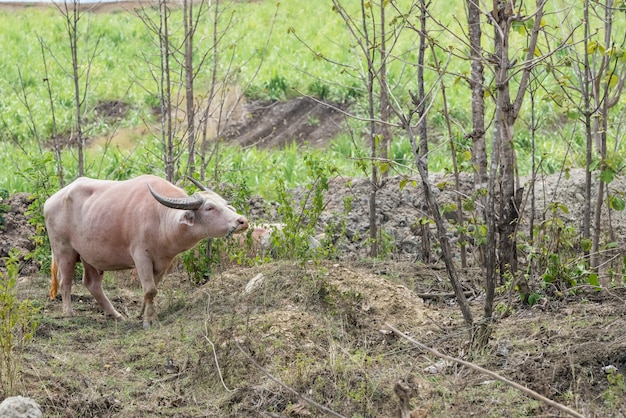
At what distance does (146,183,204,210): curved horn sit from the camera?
8.11 metres

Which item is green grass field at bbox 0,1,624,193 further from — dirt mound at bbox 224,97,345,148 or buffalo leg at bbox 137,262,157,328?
buffalo leg at bbox 137,262,157,328

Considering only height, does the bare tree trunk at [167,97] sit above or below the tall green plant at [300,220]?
above

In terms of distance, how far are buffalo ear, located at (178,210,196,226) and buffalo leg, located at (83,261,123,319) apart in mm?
1218

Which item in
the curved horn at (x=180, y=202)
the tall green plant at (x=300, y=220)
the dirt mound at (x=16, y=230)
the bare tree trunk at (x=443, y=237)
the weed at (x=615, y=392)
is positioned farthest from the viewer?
the dirt mound at (x=16, y=230)

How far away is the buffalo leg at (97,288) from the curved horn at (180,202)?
4.25 feet

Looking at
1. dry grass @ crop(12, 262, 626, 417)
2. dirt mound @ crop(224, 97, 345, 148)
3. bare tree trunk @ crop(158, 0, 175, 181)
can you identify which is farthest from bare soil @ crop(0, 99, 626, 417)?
dirt mound @ crop(224, 97, 345, 148)

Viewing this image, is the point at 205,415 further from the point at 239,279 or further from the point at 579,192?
the point at 579,192

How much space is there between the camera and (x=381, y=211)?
37.4 feet

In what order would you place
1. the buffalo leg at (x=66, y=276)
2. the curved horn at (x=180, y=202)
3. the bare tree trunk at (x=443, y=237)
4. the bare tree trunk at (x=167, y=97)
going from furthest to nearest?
the bare tree trunk at (x=167, y=97) → the buffalo leg at (x=66, y=276) → the curved horn at (x=180, y=202) → the bare tree trunk at (x=443, y=237)

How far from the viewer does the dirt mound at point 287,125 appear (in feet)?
61.3

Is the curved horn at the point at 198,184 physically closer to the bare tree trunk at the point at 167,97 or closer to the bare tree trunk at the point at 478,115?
the bare tree trunk at the point at 167,97

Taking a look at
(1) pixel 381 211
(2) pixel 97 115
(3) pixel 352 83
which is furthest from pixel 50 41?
(1) pixel 381 211

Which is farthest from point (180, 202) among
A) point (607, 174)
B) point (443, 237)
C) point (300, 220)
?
point (607, 174)

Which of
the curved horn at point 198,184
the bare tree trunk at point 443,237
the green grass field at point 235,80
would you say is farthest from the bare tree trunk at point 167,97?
the bare tree trunk at point 443,237
